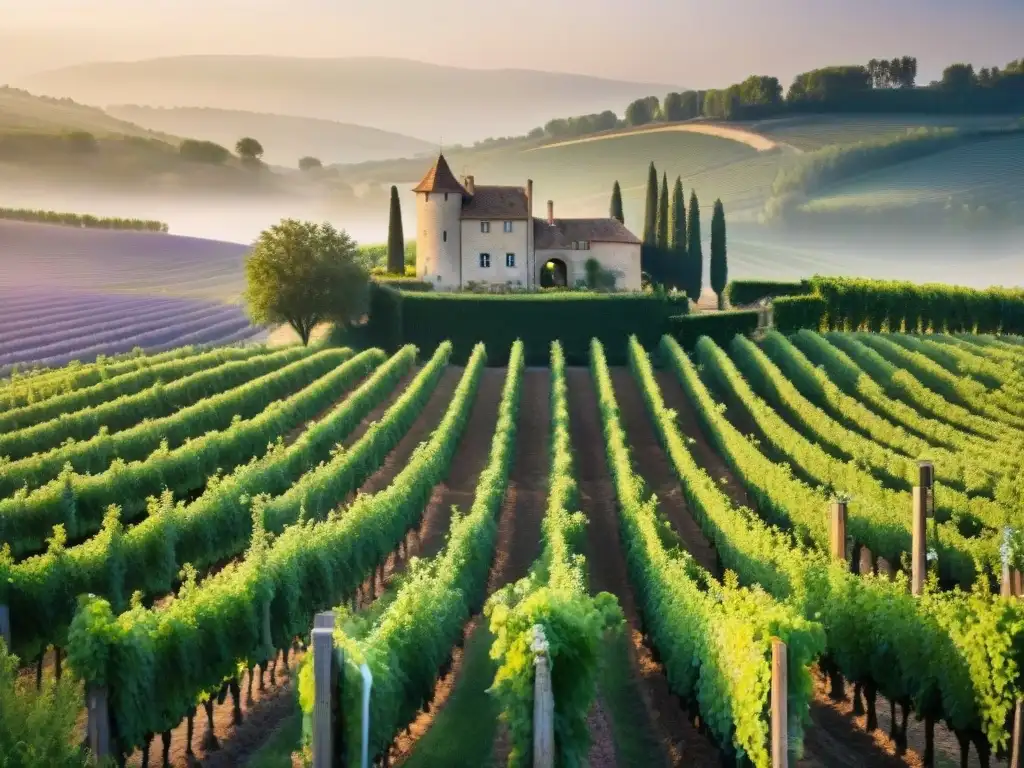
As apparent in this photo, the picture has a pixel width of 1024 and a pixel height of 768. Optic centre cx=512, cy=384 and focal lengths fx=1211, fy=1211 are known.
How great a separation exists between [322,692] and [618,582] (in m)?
11.6

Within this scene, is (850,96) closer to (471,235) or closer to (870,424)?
(471,235)

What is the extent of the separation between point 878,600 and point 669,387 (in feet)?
95.8

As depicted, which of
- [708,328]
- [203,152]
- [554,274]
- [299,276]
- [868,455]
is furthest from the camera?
[203,152]

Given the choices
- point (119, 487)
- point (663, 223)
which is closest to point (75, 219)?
point (663, 223)

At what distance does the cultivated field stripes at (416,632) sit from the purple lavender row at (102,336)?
25.6 metres

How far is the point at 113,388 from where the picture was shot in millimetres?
33469

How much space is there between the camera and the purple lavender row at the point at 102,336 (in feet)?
135

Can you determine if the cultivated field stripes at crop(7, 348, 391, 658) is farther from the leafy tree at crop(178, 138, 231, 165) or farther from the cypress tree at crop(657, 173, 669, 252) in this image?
the leafy tree at crop(178, 138, 231, 165)

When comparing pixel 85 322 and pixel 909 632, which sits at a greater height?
pixel 85 322

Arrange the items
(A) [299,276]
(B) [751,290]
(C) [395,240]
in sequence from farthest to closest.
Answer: (C) [395,240], (B) [751,290], (A) [299,276]

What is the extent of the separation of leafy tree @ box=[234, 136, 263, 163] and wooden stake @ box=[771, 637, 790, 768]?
100 metres

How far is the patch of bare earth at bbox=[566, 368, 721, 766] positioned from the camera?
1453cm

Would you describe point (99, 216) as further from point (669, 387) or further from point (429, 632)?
point (429, 632)

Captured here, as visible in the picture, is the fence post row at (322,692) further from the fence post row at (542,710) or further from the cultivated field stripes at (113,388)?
the cultivated field stripes at (113,388)
